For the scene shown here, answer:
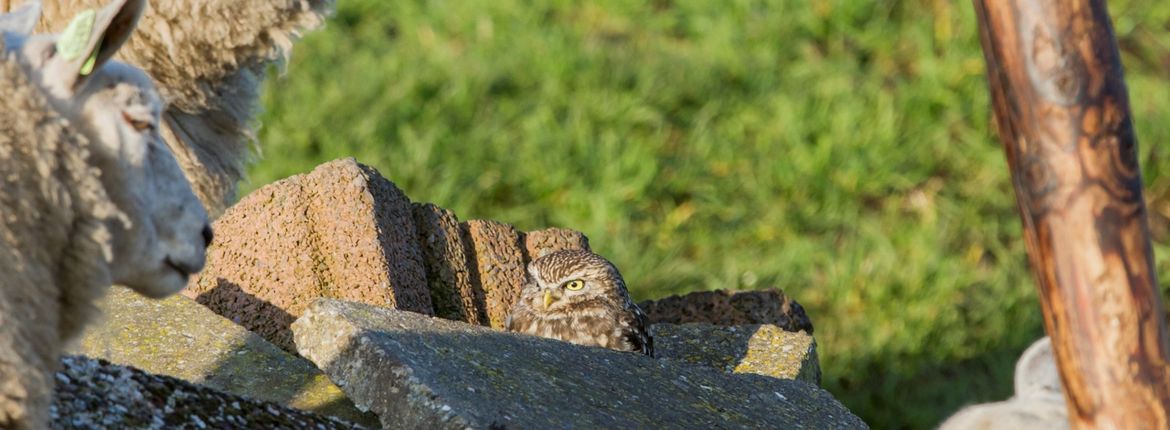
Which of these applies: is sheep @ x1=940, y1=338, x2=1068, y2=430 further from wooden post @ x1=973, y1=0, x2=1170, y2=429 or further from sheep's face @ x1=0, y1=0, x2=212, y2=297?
sheep's face @ x1=0, y1=0, x2=212, y2=297

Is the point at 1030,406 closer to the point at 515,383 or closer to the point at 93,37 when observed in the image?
the point at 515,383

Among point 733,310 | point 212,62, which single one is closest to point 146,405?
point 212,62

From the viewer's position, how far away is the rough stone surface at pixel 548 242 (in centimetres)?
610

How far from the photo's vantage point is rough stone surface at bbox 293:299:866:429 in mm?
4246

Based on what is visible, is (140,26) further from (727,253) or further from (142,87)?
(727,253)

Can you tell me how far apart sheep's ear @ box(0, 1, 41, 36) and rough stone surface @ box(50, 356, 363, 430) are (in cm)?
91

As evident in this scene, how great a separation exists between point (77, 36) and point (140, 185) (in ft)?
1.08

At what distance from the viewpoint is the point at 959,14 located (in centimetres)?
1158

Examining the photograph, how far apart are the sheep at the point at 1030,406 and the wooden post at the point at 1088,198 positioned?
0.12 m

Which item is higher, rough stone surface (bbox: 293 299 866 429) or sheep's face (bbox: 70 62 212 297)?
sheep's face (bbox: 70 62 212 297)

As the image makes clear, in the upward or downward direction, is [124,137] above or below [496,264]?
above

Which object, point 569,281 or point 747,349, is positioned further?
point 747,349

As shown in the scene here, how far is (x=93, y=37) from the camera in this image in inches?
126

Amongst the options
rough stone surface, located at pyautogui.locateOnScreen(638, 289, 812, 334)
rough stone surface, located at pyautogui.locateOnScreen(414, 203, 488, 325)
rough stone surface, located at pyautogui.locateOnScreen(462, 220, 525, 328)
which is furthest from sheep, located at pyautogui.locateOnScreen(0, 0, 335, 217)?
rough stone surface, located at pyautogui.locateOnScreen(638, 289, 812, 334)
